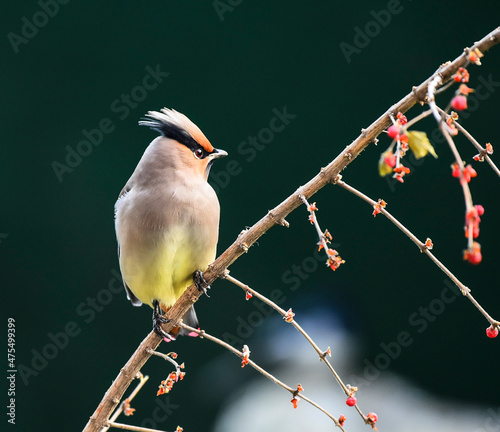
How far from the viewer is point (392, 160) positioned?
0.98 meters

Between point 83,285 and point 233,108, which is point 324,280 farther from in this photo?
point 83,285

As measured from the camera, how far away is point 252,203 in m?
3.72

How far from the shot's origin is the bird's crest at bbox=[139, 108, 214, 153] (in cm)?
223

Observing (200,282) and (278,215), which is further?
(200,282)

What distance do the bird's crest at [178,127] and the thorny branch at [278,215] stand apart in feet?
2.15

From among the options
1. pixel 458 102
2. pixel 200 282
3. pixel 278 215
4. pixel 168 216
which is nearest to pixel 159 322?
pixel 200 282

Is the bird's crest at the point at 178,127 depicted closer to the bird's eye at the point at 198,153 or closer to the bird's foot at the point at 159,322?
the bird's eye at the point at 198,153

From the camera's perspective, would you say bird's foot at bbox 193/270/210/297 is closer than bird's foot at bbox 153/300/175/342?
No

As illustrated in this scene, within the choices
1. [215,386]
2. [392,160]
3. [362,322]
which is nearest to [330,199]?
[362,322]

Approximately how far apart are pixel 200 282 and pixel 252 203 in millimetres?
1809

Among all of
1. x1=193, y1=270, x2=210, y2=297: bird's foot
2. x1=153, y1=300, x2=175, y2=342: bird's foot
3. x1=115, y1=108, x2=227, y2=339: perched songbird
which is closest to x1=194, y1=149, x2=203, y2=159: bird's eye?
x1=115, y1=108, x2=227, y2=339: perched songbird

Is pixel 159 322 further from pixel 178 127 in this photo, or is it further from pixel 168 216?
pixel 178 127

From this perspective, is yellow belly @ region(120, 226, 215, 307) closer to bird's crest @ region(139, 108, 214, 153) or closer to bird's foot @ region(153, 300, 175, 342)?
bird's foot @ region(153, 300, 175, 342)

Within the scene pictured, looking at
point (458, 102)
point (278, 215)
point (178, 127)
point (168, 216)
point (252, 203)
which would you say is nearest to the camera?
point (458, 102)
